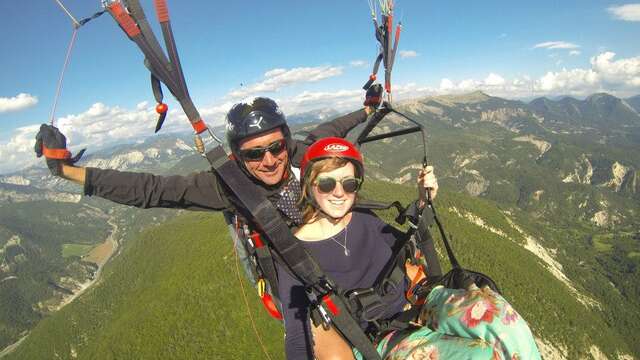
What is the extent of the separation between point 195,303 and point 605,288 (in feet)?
469

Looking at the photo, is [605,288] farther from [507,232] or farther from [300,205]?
[300,205]

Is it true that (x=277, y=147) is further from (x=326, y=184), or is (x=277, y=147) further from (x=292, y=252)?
(x=292, y=252)

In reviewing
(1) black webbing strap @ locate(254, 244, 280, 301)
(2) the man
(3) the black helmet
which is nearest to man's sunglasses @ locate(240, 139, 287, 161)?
(2) the man

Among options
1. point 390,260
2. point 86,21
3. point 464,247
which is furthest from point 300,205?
point 464,247

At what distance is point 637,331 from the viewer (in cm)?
11875

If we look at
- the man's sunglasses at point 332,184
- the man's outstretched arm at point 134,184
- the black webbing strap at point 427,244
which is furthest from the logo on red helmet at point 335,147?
the man's outstretched arm at point 134,184

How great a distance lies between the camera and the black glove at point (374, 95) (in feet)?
21.8

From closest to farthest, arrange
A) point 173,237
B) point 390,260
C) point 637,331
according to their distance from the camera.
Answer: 1. point 390,260
2. point 637,331
3. point 173,237

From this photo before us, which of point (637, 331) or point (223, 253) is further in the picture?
point (637, 331)

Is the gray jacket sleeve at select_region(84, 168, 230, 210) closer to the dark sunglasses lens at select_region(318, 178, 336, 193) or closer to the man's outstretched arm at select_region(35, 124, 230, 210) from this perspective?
the man's outstretched arm at select_region(35, 124, 230, 210)

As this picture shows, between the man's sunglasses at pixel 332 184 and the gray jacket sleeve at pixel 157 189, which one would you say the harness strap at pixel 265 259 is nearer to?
the gray jacket sleeve at pixel 157 189

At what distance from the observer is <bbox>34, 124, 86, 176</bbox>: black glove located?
376 cm

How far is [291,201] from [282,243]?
3.59 ft

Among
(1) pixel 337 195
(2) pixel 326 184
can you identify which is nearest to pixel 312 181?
(2) pixel 326 184
